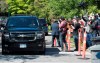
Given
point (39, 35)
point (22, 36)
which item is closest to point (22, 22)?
point (22, 36)

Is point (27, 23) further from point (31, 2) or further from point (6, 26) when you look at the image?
point (31, 2)

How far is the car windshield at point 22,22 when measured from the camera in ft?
55.0

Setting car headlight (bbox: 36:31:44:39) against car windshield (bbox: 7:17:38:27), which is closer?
car headlight (bbox: 36:31:44:39)

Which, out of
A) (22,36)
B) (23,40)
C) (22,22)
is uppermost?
(22,22)

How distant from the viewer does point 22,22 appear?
1692 centimetres

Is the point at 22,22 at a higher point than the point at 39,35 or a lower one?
higher

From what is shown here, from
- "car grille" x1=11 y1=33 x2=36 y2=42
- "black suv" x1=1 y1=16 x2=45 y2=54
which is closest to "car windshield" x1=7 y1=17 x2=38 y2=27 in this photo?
"black suv" x1=1 y1=16 x2=45 y2=54

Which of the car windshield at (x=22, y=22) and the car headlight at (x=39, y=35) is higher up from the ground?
the car windshield at (x=22, y=22)

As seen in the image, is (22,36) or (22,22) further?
(22,22)

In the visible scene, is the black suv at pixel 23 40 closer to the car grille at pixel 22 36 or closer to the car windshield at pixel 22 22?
the car grille at pixel 22 36

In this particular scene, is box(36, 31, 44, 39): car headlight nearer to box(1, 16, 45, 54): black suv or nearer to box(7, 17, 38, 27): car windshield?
box(1, 16, 45, 54): black suv

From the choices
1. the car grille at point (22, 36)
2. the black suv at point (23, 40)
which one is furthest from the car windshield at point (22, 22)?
the car grille at point (22, 36)

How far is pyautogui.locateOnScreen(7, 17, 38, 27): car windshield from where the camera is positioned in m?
16.8

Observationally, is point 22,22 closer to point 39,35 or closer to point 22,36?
point 22,36
